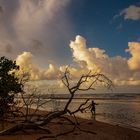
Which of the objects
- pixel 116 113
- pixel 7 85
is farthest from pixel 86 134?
pixel 116 113

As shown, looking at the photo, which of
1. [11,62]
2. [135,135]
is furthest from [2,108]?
[135,135]

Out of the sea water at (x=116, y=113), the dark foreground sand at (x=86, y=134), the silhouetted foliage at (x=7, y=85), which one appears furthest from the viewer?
the sea water at (x=116, y=113)

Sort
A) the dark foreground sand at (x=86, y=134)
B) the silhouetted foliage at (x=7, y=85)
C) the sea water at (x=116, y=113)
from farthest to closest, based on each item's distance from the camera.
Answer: the sea water at (x=116, y=113), the silhouetted foliage at (x=7, y=85), the dark foreground sand at (x=86, y=134)

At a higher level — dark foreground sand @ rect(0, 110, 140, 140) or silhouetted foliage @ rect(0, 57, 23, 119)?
silhouetted foliage @ rect(0, 57, 23, 119)

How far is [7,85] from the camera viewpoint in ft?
83.9

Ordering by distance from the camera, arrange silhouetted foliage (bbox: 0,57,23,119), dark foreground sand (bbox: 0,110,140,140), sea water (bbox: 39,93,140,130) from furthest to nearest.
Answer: sea water (bbox: 39,93,140,130), silhouetted foliage (bbox: 0,57,23,119), dark foreground sand (bbox: 0,110,140,140)

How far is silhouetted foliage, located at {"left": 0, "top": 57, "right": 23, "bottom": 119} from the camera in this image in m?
24.9

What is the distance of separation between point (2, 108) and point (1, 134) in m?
5.40

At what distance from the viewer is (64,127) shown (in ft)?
80.2

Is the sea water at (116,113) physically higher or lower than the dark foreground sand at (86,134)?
higher

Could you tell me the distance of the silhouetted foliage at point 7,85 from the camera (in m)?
24.9

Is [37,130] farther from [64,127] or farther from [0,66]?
[0,66]

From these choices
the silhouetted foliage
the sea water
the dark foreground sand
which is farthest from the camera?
the sea water

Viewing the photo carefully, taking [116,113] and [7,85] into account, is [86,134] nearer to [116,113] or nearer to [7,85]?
[7,85]
